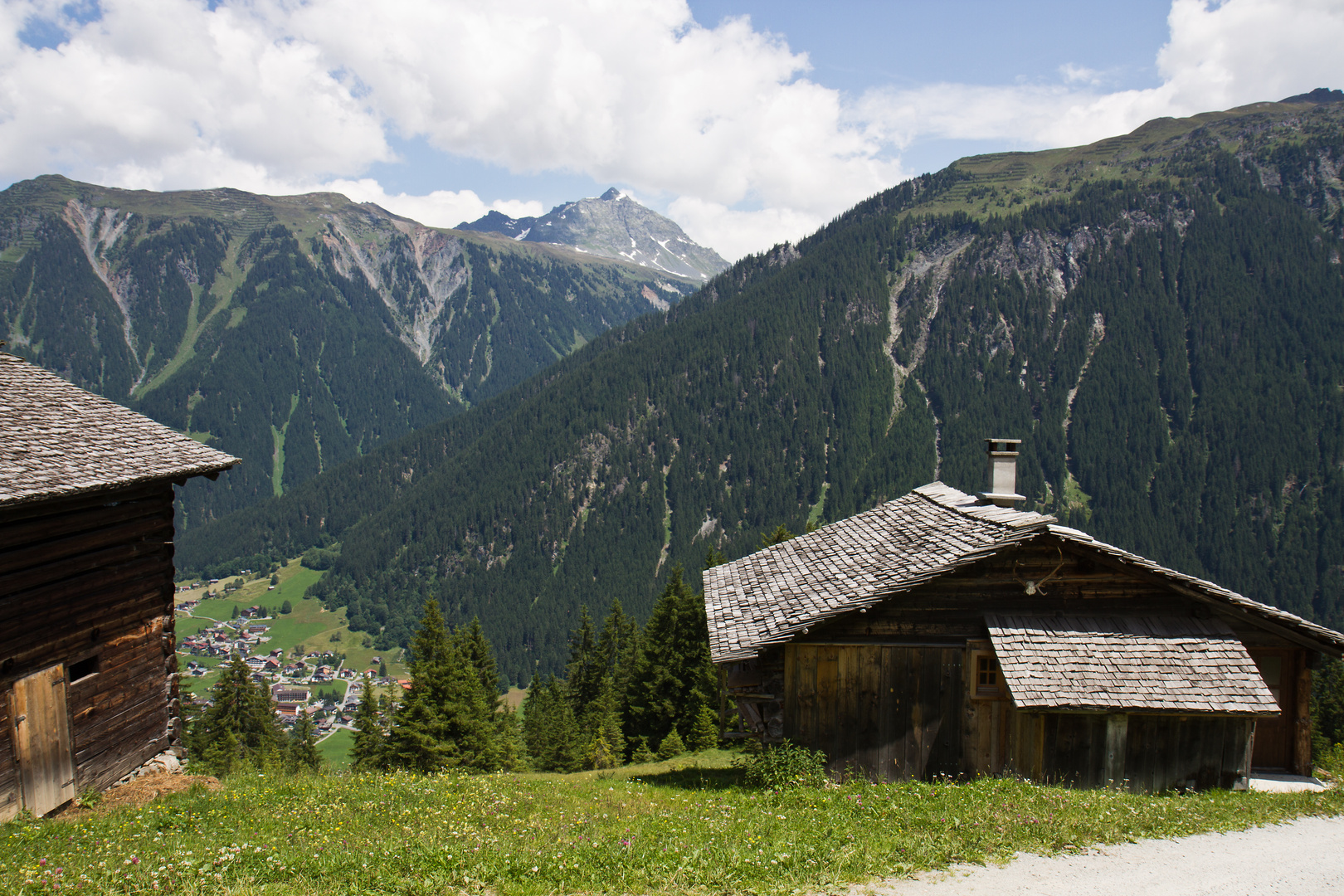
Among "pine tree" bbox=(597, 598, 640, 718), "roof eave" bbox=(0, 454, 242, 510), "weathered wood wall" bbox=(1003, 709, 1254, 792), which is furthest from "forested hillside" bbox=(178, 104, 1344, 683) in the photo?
"weathered wood wall" bbox=(1003, 709, 1254, 792)

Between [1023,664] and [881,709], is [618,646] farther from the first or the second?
[1023,664]

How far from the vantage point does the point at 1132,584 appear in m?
16.0

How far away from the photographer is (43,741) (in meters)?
14.3

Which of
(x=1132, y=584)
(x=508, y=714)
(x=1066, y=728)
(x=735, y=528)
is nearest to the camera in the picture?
(x=1066, y=728)

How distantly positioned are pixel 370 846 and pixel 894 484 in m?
172

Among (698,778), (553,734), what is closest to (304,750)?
(553,734)

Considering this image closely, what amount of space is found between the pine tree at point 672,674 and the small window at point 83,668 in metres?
29.3

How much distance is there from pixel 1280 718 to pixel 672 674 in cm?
3084

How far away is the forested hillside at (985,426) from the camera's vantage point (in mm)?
159500

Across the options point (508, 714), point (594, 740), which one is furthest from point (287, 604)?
point (594, 740)

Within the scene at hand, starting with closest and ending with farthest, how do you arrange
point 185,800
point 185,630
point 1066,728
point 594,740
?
point 185,800, point 1066,728, point 594,740, point 185,630

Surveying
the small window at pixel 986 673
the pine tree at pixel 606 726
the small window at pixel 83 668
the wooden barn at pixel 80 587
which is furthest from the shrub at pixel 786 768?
the pine tree at pixel 606 726

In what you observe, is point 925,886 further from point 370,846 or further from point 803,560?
point 803,560

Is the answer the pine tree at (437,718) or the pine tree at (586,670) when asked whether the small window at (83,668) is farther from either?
A: the pine tree at (586,670)
